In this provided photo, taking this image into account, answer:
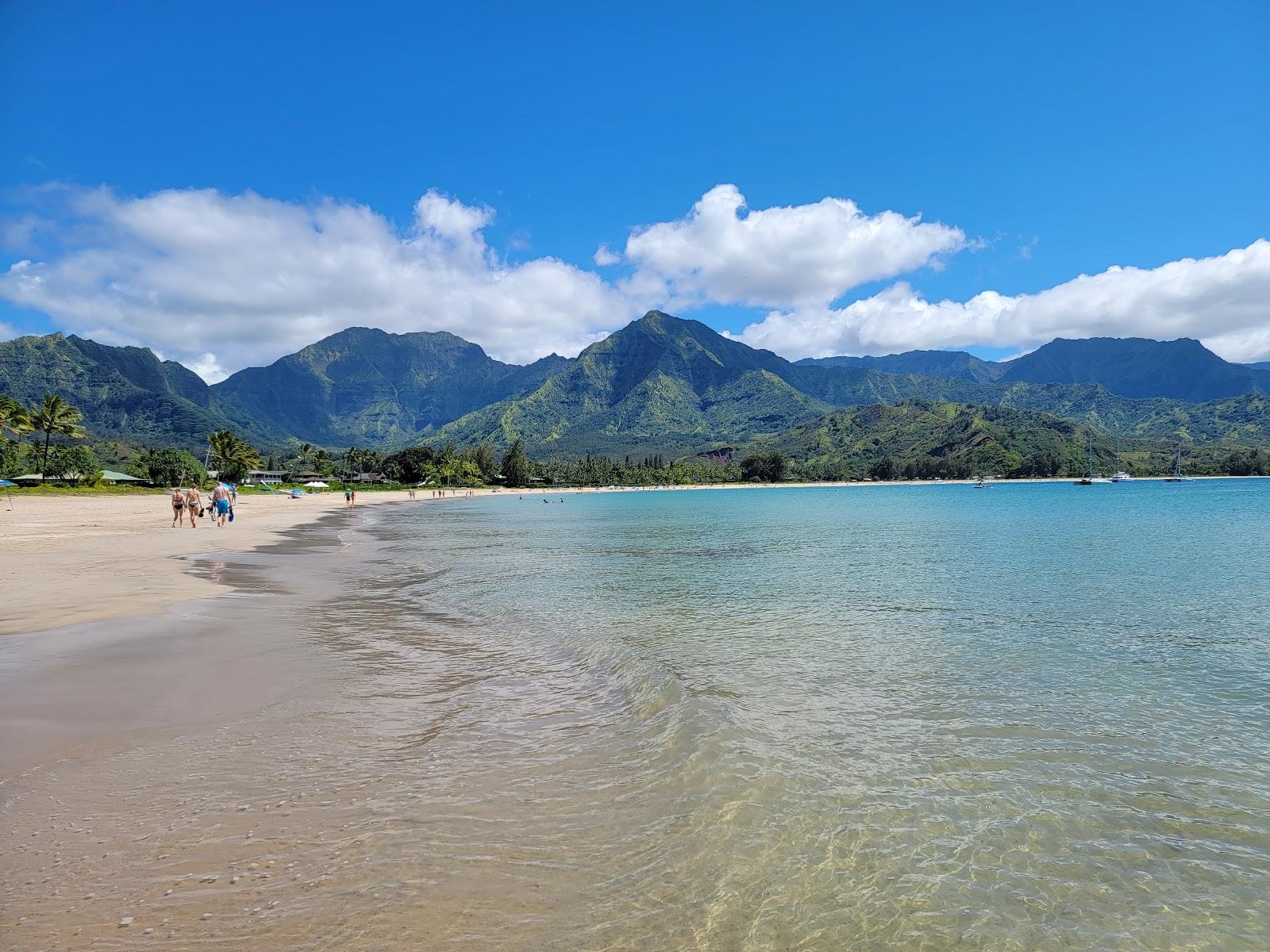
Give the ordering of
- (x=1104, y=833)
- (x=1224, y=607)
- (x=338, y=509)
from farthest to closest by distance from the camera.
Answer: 1. (x=338, y=509)
2. (x=1224, y=607)
3. (x=1104, y=833)

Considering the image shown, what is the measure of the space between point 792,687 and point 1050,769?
402cm

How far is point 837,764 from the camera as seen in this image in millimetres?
7895

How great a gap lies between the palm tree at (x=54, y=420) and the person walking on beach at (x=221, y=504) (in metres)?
67.2

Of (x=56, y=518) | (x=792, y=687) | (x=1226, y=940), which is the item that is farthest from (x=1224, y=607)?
(x=56, y=518)

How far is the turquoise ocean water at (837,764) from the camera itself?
16.7ft

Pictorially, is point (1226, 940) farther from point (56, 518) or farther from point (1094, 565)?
point (56, 518)

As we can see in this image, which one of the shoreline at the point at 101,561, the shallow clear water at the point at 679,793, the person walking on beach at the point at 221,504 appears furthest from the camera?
the person walking on beach at the point at 221,504

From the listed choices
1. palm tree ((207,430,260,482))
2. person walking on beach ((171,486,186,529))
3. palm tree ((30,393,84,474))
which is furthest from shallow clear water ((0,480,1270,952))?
palm tree ((207,430,260,482))

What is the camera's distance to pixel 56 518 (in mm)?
46969

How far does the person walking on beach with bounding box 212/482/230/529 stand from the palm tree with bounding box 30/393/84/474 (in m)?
67.2

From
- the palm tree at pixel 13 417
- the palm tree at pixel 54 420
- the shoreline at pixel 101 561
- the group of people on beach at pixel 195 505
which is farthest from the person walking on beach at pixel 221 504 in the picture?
the palm tree at pixel 54 420

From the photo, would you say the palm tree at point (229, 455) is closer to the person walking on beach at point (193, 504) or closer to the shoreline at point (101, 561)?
the shoreline at point (101, 561)

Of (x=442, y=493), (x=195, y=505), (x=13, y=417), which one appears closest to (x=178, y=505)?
(x=195, y=505)

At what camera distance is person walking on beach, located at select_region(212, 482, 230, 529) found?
47562 millimetres
